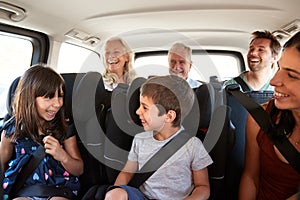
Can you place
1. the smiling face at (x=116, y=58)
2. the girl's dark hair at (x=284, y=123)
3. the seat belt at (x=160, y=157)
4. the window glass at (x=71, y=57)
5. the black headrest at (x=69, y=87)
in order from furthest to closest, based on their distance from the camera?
the window glass at (x=71, y=57) → the smiling face at (x=116, y=58) → the black headrest at (x=69, y=87) → the seat belt at (x=160, y=157) → the girl's dark hair at (x=284, y=123)

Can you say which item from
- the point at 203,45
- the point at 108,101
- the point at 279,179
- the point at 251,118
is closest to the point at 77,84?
the point at 108,101

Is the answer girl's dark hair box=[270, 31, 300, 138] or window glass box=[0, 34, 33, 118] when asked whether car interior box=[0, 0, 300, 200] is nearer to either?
window glass box=[0, 34, 33, 118]

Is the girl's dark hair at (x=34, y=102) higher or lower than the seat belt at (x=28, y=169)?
higher

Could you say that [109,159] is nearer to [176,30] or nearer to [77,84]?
[77,84]

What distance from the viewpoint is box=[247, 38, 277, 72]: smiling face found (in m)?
2.09

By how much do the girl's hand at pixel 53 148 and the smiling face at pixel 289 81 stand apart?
846 millimetres

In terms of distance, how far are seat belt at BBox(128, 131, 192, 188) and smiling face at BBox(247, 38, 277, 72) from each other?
1.01m

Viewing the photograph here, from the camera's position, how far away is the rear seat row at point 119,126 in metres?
1.36

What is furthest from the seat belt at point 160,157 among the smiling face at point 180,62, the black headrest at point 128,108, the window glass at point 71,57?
the window glass at point 71,57

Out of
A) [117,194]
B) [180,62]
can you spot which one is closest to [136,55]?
[180,62]

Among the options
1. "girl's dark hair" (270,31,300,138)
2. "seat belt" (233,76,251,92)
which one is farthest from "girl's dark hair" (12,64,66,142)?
"seat belt" (233,76,251,92)

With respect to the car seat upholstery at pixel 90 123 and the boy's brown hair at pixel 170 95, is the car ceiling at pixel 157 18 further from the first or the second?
the boy's brown hair at pixel 170 95

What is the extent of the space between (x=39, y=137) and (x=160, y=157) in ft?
1.72

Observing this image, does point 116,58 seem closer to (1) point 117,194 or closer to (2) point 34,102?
(2) point 34,102
